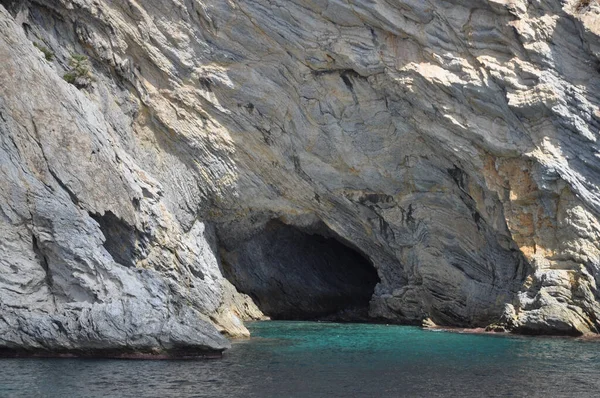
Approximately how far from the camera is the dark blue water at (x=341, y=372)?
19047 millimetres

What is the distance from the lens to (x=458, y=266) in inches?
1448

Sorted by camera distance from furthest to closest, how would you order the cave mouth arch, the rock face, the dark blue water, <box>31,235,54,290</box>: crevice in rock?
the cave mouth arch
the rock face
<box>31,235,54,290</box>: crevice in rock
the dark blue water

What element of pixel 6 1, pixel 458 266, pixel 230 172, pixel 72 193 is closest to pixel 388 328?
pixel 458 266

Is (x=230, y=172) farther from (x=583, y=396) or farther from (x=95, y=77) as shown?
(x=583, y=396)

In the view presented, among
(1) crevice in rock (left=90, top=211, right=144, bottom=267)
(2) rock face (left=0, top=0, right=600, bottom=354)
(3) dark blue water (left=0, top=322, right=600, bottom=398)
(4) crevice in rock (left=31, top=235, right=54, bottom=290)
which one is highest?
(2) rock face (left=0, top=0, right=600, bottom=354)

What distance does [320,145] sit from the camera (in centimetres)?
3706

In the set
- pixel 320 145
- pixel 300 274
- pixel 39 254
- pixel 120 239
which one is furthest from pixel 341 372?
pixel 300 274

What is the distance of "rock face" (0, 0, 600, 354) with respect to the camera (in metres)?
28.6

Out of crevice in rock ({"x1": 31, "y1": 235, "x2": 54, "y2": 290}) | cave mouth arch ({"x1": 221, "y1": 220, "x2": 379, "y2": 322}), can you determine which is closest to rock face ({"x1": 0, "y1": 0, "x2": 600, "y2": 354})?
crevice in rock ({"x1": 31, "y1": 235, "x2": 54, "y2": 290})

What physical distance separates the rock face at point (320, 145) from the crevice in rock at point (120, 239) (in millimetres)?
78

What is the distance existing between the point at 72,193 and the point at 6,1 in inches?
366

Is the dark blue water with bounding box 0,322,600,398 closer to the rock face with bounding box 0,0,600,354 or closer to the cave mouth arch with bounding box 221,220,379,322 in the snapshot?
the rock face with bounding box 0,0,600,354

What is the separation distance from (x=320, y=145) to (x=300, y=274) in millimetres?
10031

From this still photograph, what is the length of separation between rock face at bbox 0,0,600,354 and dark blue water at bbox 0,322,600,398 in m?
3.46
